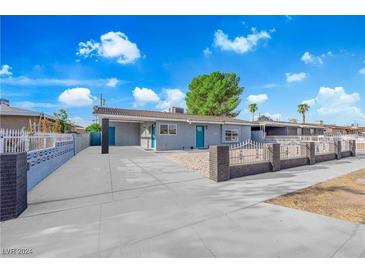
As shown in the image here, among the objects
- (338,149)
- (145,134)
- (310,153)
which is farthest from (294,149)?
(145,134)

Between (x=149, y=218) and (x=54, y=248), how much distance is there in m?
1.62

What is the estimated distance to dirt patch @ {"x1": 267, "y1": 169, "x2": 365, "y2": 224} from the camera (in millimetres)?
4430

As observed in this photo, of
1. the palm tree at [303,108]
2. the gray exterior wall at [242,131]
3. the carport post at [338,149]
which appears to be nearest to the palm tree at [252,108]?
the palm tree at [303,108]

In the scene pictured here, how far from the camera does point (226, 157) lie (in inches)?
296

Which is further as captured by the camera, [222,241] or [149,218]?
[149,218]

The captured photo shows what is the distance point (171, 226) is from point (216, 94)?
3080cm

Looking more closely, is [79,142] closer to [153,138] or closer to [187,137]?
[153,138]

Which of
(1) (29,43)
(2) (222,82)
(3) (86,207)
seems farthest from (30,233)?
(2) (222,82)

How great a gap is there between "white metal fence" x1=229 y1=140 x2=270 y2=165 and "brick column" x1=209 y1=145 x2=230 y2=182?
28.9 inches

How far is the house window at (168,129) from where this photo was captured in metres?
18.6

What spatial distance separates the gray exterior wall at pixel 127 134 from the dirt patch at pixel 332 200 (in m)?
20.4

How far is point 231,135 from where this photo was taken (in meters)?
23.9
